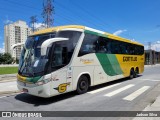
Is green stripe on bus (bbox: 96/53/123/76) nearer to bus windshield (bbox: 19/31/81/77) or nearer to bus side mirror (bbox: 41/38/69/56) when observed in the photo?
bus windshield (bbox: 19/31/81/77)

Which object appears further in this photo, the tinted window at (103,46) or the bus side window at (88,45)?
the tinted window at (103,46)

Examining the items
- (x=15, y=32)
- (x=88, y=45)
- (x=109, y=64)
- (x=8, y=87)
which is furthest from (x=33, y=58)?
(x=15, y=32)

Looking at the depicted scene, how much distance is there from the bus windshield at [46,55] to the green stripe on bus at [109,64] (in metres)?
2.65

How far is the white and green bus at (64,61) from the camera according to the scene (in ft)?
23.2

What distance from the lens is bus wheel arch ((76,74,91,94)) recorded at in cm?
889

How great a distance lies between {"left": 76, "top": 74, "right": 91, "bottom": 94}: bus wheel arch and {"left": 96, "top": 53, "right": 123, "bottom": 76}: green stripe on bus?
1595mm

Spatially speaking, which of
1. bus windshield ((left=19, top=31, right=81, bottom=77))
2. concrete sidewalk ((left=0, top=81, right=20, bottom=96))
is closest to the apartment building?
concrete sidewalk ((left=0, top=81, right=20, bottom=96))

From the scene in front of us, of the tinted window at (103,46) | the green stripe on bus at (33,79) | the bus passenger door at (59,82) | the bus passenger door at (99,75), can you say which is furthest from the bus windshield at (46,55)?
the bus passenger door at (99,75)

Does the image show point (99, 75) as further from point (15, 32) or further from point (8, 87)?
point (15, 32)

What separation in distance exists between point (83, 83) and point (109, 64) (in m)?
3.11

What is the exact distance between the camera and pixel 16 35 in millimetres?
61750

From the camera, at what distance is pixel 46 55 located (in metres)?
7.10

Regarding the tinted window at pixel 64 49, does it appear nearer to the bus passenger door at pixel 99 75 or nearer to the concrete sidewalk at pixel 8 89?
the bus passenger door at pixel 99 75

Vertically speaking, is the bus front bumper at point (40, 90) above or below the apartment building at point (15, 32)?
below
